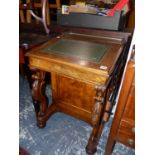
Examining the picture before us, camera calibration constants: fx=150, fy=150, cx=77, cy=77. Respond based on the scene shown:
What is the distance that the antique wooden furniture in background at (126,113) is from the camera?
66 centimetres

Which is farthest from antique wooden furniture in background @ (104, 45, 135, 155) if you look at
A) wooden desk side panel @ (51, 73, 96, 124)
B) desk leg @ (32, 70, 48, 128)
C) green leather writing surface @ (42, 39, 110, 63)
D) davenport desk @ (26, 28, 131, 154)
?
desk leg @ (32, 70, 48, 128)

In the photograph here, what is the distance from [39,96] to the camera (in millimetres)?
1156

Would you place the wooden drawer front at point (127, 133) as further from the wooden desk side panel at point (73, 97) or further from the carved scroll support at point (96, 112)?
the wooden desk side panel at point (73, 97)

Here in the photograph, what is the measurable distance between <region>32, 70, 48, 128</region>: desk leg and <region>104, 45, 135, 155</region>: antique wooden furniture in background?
567 millimetres

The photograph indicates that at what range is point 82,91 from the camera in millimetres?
1276

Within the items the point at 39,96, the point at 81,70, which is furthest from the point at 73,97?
the point at 81,70

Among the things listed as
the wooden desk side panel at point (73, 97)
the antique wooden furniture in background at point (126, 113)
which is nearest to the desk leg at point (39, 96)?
the wooden desk side panel at point (73, 97)

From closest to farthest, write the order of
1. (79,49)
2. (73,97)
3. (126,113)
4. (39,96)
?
(126,113)
(79,49)
(39,96)
(73,97)

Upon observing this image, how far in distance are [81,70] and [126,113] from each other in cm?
33

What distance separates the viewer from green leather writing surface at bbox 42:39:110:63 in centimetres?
85

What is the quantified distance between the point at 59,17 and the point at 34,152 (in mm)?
1140

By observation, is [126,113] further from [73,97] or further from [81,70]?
[73,97]
